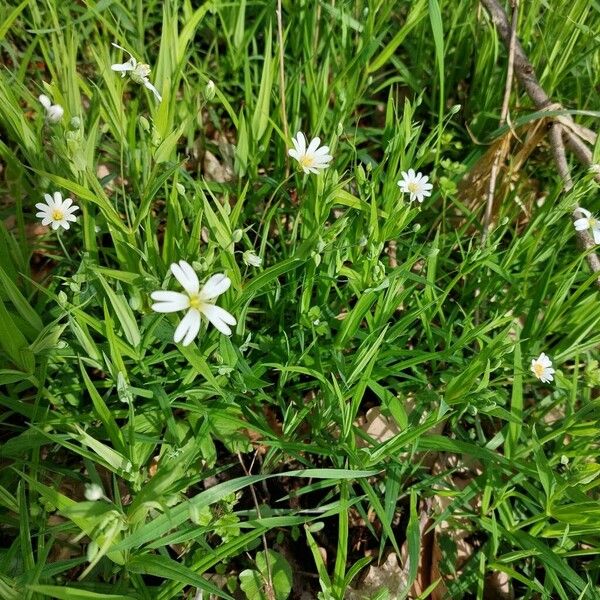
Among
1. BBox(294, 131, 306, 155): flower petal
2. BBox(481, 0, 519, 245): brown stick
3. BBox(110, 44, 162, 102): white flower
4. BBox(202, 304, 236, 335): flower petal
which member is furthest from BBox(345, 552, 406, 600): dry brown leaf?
BBox(110, 44, 162, 102): white flower

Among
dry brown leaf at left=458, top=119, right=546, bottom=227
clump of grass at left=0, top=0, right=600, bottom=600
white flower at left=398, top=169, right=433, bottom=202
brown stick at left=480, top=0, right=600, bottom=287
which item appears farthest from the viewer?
dry brown leaf at left=458, top=119, right=546, bottom=227

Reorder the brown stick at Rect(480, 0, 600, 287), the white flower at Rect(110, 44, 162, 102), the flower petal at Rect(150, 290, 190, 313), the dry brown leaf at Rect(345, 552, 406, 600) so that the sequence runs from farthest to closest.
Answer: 1. the brown stick at Rect(480, 0, 600, 287)
2. the dry brown leaf at Rect(345, 552, 406, 600)
3. the white flower at Rect(110, 44, 162, 102)
4. the flower petal at Rect(150, 290, 190, 313)

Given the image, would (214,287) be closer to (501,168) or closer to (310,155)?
(310,155)

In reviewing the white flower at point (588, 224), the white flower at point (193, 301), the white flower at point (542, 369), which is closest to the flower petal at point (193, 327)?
the white flower at point (193, 301)

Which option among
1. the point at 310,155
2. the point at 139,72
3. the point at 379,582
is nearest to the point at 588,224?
the point at 310,155

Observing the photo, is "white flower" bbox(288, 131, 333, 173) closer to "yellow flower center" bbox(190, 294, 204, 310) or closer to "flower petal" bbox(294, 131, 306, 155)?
"flower petal" bbox(294, 131, 306, 155)

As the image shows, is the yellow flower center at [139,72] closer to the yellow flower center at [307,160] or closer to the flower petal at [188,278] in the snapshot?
the yellow flower center at [307,160]

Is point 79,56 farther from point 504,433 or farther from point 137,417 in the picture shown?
point 504,433
